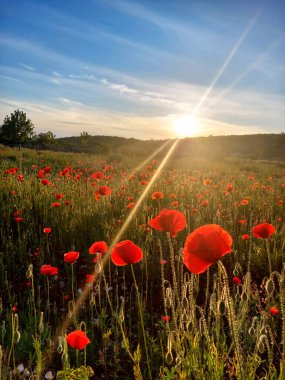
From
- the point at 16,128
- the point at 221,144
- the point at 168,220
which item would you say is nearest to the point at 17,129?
the point at 16,128

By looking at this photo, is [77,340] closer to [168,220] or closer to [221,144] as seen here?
[168,220]

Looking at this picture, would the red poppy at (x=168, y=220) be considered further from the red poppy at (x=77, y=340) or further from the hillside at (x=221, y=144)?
the hillside at (x=221, y=144)

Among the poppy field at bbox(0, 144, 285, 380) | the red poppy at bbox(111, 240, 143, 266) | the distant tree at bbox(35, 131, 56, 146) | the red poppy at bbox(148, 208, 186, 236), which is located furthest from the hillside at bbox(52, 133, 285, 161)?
the red poppy at bbox(111, 240, 143, 266)

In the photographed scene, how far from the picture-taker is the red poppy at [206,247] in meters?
1.19

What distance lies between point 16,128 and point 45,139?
625 centimetres

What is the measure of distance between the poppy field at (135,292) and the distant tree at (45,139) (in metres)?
53.8

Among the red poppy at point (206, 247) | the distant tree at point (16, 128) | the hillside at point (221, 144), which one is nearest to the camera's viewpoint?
the red poppy at point (206, 247)

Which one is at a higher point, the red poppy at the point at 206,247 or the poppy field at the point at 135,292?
the red poppy at the point at 206,247

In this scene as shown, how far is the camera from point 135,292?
3.32 meters

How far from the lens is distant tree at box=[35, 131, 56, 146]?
57.3 meters

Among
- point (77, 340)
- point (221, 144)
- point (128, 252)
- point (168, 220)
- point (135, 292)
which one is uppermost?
point (221, 144)

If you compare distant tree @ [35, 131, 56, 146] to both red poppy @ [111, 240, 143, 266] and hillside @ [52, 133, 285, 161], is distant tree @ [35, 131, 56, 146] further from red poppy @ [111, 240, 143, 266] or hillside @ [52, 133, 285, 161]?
red poppy @ [111, 240, 143, 266]

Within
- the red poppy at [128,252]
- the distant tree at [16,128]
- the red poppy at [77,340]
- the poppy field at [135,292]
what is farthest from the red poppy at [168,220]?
the distant tree at [16,128]

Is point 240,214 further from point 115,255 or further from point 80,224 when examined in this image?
point 115,255
